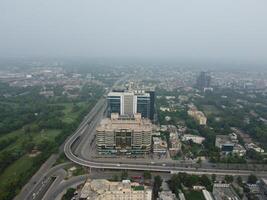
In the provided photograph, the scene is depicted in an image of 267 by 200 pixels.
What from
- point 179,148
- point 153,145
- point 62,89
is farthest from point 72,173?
point 62,89

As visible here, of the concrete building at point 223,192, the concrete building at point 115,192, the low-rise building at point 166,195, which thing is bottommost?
the low-rise building at point 166,195

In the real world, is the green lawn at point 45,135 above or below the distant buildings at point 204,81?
below

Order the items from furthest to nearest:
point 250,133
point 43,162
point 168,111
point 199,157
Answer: point 168,111
point 250,133
point 199,157
point 43,162

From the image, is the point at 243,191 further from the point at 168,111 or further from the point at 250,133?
the point at 168,111

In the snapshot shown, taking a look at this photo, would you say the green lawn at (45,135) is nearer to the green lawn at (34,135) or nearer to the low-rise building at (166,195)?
the green lawn at (34,135)

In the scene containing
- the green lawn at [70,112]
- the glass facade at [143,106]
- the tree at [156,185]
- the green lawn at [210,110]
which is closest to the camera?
the tree at [156,185]

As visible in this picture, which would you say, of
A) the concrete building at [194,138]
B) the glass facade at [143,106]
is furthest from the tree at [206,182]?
the glass facade at [143,106]
